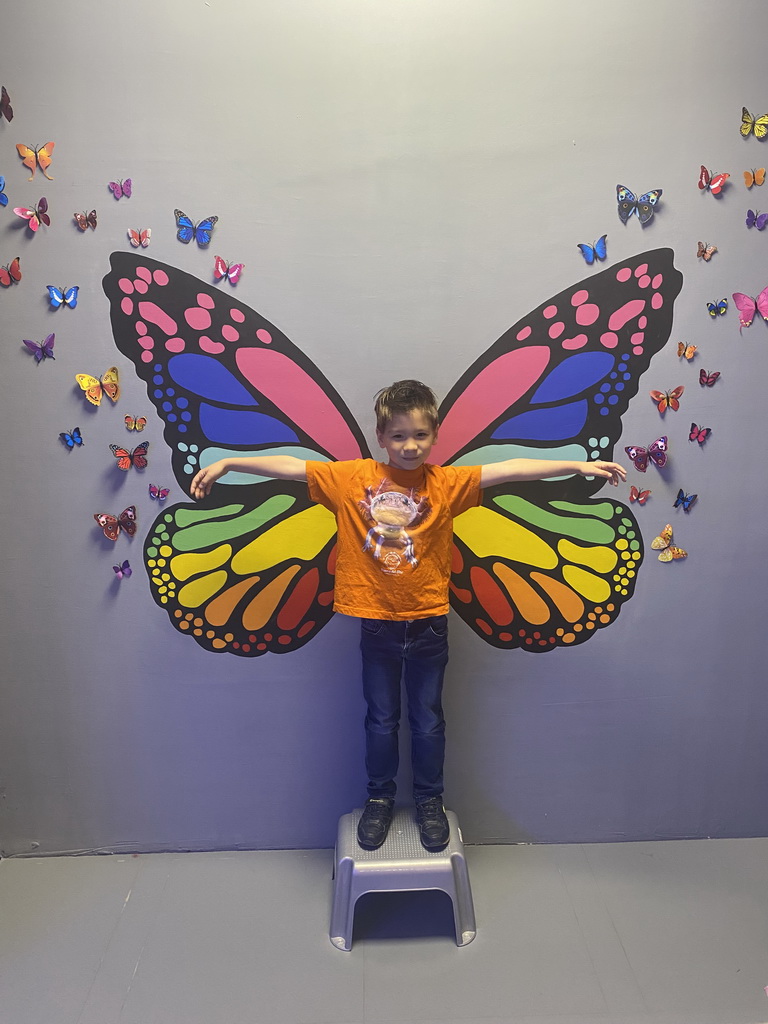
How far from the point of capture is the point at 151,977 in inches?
58.4

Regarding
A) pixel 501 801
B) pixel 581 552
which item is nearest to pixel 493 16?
pixel 581 552

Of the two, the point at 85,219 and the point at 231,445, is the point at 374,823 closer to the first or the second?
the point at 231,445

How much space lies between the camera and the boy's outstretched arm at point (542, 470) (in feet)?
5.06

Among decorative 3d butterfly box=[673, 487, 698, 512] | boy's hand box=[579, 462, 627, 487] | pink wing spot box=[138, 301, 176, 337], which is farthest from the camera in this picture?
decorative 3d butterfly box=[673, 487, 698, 512]

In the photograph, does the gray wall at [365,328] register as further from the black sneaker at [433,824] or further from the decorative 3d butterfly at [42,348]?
the black sneaker at [433,824]

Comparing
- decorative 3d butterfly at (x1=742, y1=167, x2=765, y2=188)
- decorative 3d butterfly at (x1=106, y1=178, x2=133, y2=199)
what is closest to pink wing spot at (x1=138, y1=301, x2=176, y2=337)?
decorative 3d butterfly at (x1=106, y1=178, x2=133, y2=199)

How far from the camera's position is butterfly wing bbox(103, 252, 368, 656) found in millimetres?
1646

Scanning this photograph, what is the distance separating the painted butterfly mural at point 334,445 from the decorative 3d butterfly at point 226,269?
42mm

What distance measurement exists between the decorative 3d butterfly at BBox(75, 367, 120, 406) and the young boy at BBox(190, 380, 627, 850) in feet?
1.16

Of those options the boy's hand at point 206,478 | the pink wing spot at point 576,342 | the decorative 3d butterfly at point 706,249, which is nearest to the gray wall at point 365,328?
the decorative 3d butterfly at point 706,249

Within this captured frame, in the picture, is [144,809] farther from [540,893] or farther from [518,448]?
[518,448]

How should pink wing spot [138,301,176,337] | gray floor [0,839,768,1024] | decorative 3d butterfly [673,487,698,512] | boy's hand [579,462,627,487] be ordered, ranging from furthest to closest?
decorative 3d butterfly [673,487,698,512] → pink wing spot [138,301,176,337] → boy's hand [579,462,627,487] → gray floor [0,839,768,1024]

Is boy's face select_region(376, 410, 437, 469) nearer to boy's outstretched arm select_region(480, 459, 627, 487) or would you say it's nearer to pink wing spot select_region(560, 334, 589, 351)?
boy's outstretched arm select_region(480, 459, 627, 487)

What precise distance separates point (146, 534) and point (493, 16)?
1407 mm
